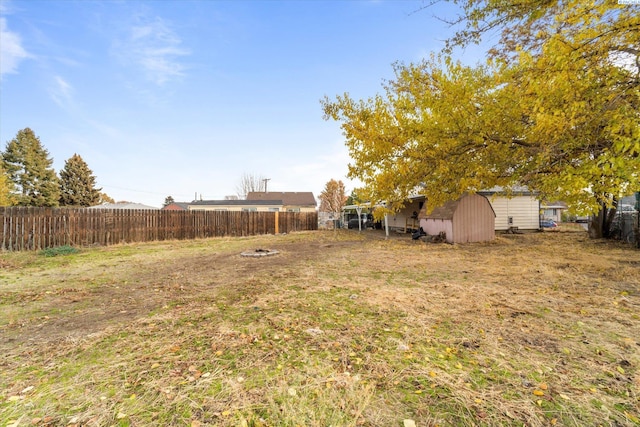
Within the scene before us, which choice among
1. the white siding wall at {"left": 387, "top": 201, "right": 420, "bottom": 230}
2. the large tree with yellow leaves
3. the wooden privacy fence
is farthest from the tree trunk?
the wooden privacy fence

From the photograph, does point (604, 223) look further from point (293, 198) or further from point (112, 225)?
point (293, 198)

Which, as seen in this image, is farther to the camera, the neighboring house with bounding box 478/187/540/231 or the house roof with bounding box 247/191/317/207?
the house roof with bounding box 247/191/317/207

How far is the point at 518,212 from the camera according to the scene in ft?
56.2

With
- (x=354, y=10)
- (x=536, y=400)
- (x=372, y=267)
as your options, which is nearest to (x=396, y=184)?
(x=372, y=267)

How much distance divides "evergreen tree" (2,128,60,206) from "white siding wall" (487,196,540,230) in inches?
1776

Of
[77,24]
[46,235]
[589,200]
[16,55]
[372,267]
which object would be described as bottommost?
[372,267]

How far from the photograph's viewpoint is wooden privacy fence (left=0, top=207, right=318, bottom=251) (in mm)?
10258

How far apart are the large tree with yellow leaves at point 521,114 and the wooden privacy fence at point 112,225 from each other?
37.3 feet

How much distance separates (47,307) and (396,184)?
8.15m

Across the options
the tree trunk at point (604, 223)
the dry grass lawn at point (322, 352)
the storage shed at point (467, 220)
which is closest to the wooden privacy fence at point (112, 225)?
the dry grass lawn at point (322, 352)

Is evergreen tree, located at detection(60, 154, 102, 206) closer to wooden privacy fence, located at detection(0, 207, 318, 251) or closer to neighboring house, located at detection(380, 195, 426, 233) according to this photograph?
wooden privacy fence, located at detection(0, 207, 318, 251)

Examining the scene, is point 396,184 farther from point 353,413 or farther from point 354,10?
point 353,413

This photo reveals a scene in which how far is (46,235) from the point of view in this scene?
1077 cm

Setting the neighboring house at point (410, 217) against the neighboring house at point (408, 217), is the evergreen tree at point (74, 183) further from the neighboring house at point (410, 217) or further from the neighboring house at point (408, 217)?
the neighboring house at point (410, 217)
